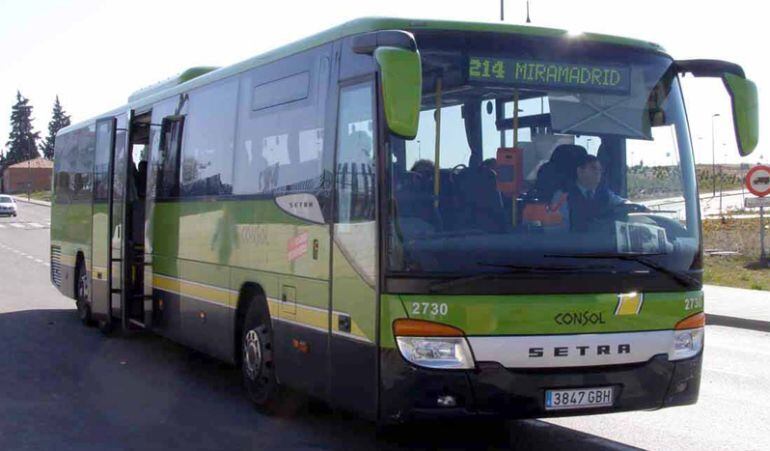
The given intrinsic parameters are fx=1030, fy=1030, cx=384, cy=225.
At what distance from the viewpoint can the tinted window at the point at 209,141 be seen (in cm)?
983

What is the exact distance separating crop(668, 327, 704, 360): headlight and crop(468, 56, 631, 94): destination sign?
176 cm

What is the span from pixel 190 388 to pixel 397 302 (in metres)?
4.33

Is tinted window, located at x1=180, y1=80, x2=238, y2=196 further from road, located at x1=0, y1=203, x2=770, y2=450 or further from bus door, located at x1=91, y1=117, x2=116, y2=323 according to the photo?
bus door, located at x1=91, y1=117, x2=116, y2=323

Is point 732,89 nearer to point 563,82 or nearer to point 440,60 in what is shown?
point 563,82

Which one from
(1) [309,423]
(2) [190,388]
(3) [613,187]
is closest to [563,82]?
(3) [613,187]

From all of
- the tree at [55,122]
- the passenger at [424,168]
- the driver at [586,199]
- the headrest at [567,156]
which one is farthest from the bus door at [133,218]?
the tree at [55,122]

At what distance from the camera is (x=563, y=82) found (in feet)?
23.4

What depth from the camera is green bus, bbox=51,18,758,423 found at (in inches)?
260

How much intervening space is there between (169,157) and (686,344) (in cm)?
639

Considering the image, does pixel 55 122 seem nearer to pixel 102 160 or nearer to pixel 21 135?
pixel 21 135

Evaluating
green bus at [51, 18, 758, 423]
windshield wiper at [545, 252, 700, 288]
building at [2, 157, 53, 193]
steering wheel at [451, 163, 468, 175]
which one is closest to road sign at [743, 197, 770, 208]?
green bus at [51, 18, 758, 423]

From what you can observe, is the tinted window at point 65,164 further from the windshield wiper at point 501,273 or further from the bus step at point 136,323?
the windshield wiper at point 501,273

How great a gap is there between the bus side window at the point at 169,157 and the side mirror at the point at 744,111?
6.03m

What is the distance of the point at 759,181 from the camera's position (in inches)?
873
